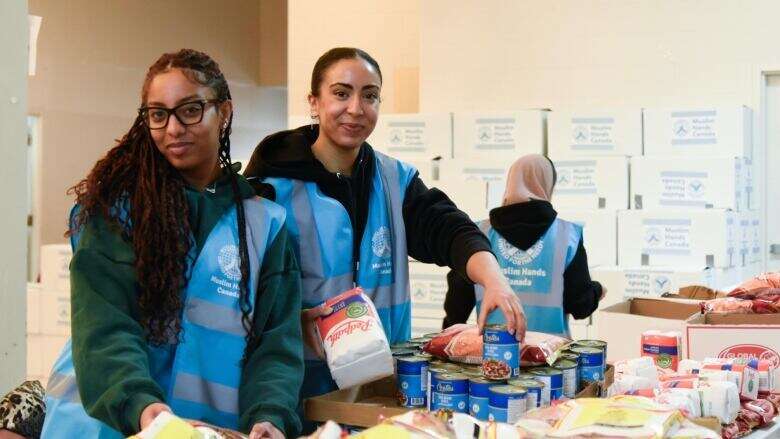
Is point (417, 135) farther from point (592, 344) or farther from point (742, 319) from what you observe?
point (592, 344)

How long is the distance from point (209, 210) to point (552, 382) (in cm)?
76

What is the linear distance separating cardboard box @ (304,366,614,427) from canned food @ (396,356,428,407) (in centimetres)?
4

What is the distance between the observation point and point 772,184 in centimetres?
633

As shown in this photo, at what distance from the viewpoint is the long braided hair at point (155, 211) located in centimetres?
172

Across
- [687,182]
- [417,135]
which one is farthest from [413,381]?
[417,135]

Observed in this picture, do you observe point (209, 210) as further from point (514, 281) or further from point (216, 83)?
point (514, 281)

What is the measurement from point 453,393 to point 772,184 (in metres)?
5.25

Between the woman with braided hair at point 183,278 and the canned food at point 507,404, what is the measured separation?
36 centimetres

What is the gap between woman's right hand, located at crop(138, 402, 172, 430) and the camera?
1483 millimetres

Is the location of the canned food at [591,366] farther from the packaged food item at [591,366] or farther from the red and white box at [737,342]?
the red and white box at [737,342]

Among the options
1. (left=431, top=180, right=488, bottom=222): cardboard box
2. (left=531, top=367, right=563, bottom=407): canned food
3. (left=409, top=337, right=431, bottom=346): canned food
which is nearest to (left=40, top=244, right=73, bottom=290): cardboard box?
(left=431, top=180, right=488, bottom=222): cardboard box

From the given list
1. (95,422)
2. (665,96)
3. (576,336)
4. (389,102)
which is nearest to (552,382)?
(95,422)

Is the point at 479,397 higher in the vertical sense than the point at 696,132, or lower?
lower

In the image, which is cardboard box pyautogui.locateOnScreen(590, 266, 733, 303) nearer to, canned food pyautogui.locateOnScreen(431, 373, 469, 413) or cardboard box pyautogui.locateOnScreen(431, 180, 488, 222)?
cardboard box pyautogui.locateOnScreen(431, 180, 488, 222)
